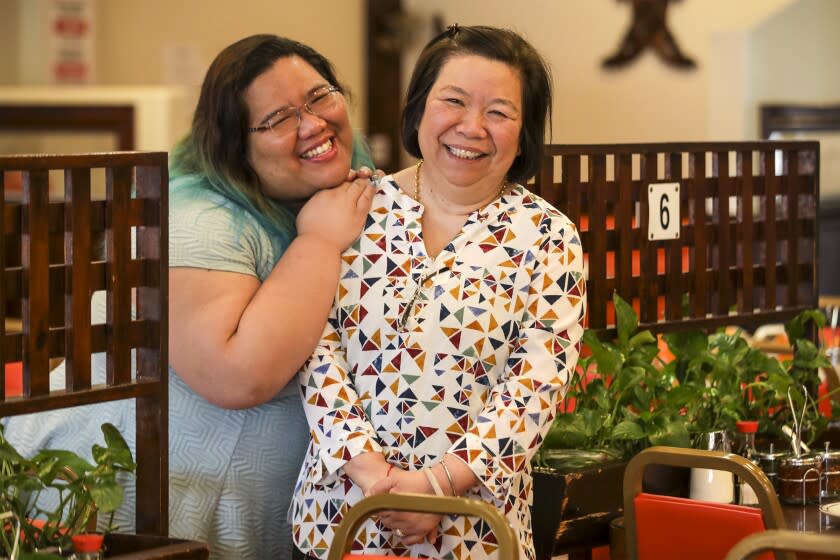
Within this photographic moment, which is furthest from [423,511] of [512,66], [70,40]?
[70,40]

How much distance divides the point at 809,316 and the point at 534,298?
1.16 m

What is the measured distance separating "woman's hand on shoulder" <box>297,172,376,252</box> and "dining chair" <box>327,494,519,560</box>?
559mm

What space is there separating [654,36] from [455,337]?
18.9ft

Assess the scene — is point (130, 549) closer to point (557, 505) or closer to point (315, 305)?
point (315, 305)

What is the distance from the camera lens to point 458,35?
2180 mm

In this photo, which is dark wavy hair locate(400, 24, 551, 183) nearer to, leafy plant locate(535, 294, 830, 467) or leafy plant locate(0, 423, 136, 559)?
leafy plant locate(535, 294, 830, 467)

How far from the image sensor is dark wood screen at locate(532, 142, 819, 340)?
268cm

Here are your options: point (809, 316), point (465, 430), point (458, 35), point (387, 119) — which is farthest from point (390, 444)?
point (387, 119)

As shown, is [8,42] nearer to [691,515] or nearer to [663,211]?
[663,211]

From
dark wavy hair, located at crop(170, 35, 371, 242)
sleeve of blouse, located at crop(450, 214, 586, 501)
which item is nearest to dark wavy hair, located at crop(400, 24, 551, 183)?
sleeve of blouse, located at crop(450, 214, 586, 501)

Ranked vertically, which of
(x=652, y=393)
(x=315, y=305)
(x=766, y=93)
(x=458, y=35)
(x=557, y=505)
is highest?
(x=766, y=93)

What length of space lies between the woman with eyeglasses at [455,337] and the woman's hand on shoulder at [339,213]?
0.19 feet

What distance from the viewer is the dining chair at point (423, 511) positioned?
1.70 metres

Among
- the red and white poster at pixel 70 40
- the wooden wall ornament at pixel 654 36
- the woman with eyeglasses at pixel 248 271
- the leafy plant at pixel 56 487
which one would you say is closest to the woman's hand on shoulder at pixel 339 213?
the woman with eyeglasses at pixel 248 271
